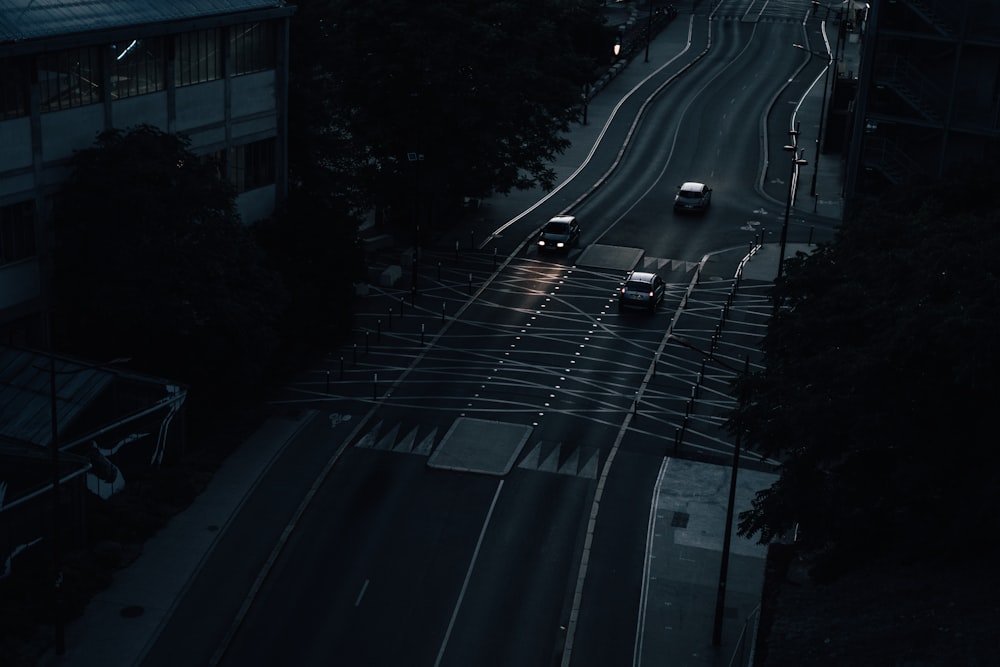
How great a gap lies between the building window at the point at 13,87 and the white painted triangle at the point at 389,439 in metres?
18.4

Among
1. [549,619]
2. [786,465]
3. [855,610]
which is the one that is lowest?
[549,619]

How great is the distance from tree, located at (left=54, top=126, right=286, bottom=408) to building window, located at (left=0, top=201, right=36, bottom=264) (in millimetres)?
1056

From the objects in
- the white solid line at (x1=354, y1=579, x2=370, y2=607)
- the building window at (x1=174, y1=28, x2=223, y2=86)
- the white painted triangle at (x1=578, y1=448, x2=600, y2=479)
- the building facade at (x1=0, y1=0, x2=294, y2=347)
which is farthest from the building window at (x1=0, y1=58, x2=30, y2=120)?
the white painted triangle at (x1=578, y1=448, x2=600, y2=479)

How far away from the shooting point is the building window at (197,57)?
198 feet

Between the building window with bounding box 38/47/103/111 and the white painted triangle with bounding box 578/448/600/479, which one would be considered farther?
the building window with bounding box 38/47/103/111

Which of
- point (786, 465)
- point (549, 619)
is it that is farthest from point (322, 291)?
point (786, 465)

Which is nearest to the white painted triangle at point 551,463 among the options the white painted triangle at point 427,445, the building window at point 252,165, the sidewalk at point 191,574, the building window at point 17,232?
the sidewalk at point 191,574

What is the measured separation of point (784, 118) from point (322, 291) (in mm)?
61199

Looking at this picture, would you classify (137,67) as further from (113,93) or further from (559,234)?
(559,234)

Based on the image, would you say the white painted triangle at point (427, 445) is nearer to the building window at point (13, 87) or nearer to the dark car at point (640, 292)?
the dark car at point (640, 292)

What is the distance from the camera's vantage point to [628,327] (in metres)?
68.1

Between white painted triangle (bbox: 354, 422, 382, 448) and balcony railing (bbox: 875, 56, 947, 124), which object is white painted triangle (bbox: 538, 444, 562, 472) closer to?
white painted triangle (bbox: 354, 422, 382, 448)

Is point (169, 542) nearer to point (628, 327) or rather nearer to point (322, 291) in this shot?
point (322, 291)

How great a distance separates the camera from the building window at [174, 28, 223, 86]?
60250 millimetres
